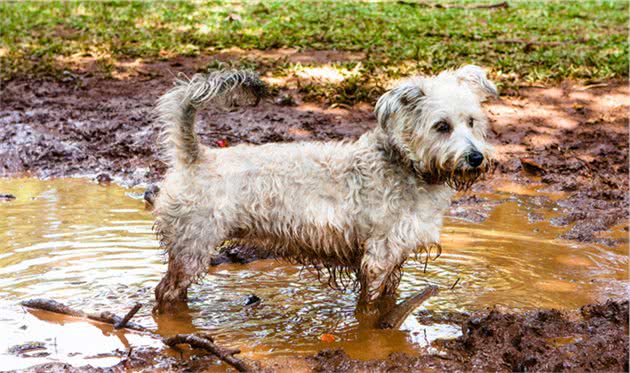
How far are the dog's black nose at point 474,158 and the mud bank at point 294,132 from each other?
3.24 m

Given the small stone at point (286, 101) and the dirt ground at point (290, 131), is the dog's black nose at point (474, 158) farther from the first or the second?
the small stone at point (286, 101)

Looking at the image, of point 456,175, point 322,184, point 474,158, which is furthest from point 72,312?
point 474,158

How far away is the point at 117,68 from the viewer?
579 inches

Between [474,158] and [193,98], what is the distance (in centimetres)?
194

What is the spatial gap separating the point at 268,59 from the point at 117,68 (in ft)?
8.30

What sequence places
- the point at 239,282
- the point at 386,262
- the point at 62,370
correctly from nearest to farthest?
1. the point at 62,370
2. the point at 386,262
3. the point at 239,282

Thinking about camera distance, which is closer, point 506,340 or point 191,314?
point 506,340

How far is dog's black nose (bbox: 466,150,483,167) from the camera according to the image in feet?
18.9

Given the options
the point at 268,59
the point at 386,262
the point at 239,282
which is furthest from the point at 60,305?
the point at 268,59

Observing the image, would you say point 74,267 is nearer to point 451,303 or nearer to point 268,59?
point 451,303

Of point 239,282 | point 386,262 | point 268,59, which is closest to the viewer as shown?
point 386,262

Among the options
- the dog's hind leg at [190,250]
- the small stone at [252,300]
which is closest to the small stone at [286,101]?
the small stone at [252,300]

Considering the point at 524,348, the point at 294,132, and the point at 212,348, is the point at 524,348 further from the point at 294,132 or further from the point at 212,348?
the point at 294,132

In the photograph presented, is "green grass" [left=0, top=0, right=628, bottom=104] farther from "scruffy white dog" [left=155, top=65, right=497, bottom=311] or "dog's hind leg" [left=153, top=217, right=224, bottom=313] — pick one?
"dog's hind leg" [left=153, top=217, right=224, bottom=313]
